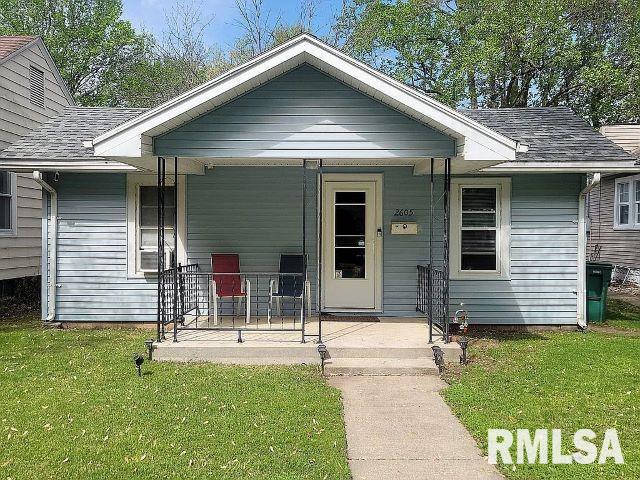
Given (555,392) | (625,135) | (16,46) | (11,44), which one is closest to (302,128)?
(555,392)

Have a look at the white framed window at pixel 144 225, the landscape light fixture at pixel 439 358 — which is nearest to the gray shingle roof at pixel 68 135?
the white framed window at pixel 144 225

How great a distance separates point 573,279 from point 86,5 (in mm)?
26143

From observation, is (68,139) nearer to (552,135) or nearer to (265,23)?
(552,135)

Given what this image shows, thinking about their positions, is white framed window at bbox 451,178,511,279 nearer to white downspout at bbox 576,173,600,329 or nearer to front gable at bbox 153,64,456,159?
white downspout at bbox 576,173,600,329

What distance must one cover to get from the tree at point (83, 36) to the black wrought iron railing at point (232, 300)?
20.9m

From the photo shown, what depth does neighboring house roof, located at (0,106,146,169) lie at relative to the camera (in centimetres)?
820

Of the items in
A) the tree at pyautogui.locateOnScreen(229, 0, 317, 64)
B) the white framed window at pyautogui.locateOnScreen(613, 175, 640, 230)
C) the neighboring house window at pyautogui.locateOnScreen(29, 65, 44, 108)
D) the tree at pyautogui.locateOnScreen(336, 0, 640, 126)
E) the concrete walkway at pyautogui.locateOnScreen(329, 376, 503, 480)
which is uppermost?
the tree at pyautogui.locateOnScreen(229, 0, 317, 64)

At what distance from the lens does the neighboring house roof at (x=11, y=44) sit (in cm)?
1111

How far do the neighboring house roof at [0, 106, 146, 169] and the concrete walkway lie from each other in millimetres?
4857

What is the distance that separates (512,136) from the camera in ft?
30.0

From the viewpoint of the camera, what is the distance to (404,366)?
20.8ft

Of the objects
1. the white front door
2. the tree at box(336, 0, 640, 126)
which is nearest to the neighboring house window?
the white front door

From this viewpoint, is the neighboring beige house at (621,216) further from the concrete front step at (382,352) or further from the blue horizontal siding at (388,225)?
the concrete front step at (382,352)

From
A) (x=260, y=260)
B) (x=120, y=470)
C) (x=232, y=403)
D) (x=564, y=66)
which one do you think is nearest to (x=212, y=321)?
(x=260, y=260)
